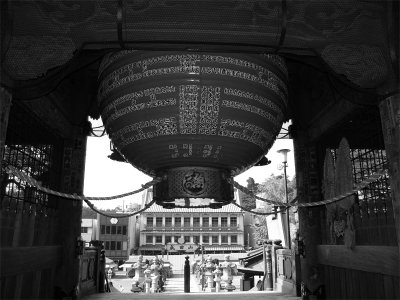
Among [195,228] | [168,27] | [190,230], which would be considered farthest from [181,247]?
[168,27]

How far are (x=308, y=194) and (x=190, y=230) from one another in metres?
36.2

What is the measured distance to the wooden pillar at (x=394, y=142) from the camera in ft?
9.00

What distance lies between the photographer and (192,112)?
2656 millimetres

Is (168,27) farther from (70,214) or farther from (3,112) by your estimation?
(70,214)

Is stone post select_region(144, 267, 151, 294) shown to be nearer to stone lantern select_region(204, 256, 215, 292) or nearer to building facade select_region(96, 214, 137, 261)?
stone lantern select_region(204, 256, 215, 292)

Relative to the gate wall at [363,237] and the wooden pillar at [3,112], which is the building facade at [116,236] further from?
the wooden pillar at [3,112]

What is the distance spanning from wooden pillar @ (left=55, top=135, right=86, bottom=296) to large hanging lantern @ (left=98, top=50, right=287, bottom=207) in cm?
237

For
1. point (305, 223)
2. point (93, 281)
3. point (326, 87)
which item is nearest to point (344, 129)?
point (326, 87)

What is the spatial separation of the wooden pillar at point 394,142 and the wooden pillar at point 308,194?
2.38 metres

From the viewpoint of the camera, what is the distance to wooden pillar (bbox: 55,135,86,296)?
15.5 ft

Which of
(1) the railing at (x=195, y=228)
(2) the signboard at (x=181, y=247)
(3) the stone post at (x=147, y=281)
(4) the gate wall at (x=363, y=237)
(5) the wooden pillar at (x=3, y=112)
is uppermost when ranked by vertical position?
(1) the railing at (x=195, y=228)

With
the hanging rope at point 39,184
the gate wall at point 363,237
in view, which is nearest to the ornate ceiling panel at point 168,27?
the hanging rope at point 39,184

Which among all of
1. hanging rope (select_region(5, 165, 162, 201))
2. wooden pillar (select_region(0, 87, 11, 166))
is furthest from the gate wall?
wooden pillar (select_region(0, 87, 11, 166))

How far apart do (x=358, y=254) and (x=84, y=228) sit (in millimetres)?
40336
